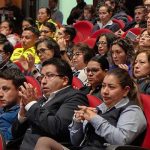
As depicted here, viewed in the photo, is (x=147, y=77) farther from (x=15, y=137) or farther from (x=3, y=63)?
(x=3, y=63)

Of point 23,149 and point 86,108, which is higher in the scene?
point 86,108

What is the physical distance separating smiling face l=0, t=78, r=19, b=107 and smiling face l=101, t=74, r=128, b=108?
0.79 metres

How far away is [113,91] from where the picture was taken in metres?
3.16

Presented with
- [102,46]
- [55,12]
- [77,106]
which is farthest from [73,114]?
[55,12]

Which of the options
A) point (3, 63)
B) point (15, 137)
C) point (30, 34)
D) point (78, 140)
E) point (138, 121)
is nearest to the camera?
point (138, 121)

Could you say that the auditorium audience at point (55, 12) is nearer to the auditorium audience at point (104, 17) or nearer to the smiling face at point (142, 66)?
the auditorium audience at point (104, 17)

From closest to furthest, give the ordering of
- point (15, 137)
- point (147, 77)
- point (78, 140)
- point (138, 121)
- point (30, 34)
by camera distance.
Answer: point (138, 121)
point (78, 140)
point (15, 137)
point (147, 77)
point (30, 34)

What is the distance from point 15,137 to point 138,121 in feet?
2.99

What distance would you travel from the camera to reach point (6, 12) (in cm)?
950

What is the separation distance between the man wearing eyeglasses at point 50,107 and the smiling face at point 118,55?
3.50 feet

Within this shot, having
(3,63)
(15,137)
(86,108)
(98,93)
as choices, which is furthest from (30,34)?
(86,108)

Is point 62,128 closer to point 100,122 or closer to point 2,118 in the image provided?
point 100,122

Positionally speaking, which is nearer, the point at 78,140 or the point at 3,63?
the point at 78,140

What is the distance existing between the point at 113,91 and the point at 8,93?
2.83ft
